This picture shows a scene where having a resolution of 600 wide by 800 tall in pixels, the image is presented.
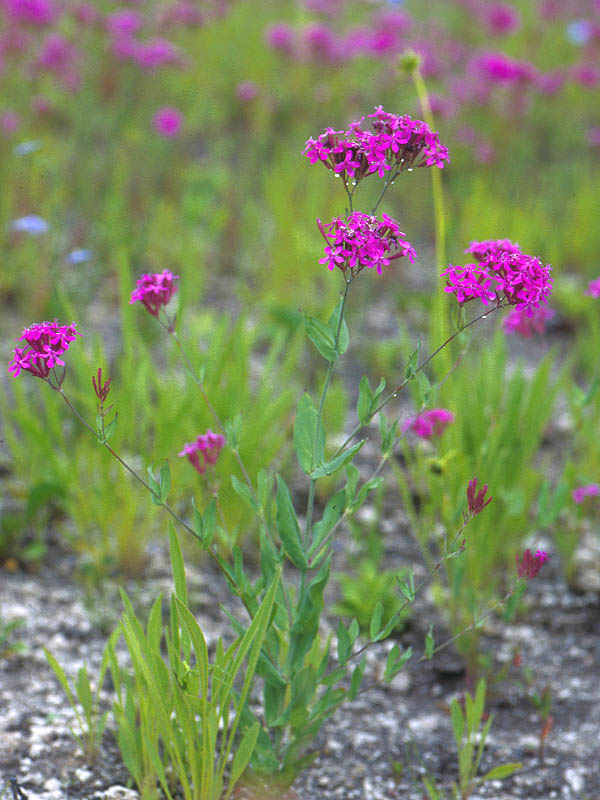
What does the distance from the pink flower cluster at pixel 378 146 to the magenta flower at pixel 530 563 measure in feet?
2.36

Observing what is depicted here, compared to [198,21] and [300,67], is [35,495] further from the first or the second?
[300,67]

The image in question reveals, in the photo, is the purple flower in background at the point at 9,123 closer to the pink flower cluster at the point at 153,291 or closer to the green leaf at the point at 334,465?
the pink flower cluster at the point at 153,291

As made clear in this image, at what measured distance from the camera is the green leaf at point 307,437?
1496 millimetres

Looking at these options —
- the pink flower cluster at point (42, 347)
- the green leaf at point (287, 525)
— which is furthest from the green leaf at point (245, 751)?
the pink flower cluster at point (42, 347)

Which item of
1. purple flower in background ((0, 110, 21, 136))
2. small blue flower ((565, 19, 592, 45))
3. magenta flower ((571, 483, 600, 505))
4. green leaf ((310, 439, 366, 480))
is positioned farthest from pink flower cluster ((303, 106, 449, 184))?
small blue flower ((565, 19, 592, 45))

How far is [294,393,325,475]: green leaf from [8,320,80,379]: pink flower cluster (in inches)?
16.4

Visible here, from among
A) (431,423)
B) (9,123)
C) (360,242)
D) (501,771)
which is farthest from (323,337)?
(9,123)

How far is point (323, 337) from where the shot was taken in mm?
1452

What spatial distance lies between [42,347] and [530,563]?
95cm

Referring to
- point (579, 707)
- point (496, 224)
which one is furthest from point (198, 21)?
point (579, 707)

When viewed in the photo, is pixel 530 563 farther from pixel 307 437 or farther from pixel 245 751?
pixel 245 751

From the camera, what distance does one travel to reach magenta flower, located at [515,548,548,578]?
61.6 inches

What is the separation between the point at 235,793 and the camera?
1706 millimetres

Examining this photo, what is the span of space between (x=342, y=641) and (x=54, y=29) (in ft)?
17.5
